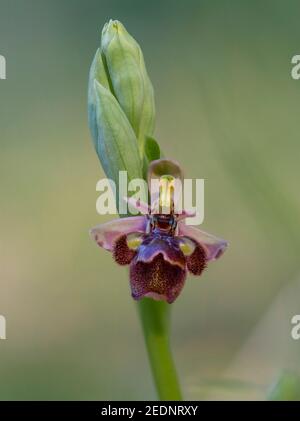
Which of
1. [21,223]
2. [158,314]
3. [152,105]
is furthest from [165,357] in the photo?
[21,223]

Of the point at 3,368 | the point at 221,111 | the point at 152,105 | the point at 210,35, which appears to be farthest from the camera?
the point at 210,35

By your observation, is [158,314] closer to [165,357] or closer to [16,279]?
[165,357]
